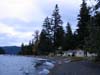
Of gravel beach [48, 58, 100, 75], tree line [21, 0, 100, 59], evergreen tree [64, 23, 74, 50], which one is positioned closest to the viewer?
gravel beach [48, 58, 100, 75]

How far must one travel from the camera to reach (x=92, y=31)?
4828 cm

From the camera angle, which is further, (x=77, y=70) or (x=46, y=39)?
(x=46, y=39)

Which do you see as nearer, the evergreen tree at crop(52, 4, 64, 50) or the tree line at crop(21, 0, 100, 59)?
the tree line at crop(21, 0, 100, 59)

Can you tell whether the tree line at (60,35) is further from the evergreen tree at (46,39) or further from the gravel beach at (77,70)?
the gravel beach at (77,70)

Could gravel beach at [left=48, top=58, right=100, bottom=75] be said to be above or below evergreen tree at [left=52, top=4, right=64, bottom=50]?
below

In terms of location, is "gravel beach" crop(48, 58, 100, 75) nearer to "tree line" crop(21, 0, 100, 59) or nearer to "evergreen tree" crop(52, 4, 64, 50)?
"tree line" crop(21, 0, 100, 59)

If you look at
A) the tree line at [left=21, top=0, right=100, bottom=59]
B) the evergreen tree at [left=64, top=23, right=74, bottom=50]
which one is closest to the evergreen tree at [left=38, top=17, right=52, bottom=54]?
the tree line at [left=21, top=0, right=100, bottom=59]

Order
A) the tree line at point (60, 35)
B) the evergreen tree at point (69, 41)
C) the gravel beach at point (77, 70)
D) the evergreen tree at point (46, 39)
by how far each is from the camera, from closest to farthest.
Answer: the gravel beach at point (77, 70) → the tree line at point (60, 35) → the evergreen tree at point (69, 41) → the evergreen tree at point (46, 39)

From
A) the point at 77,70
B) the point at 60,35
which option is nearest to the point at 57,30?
the point at 60,35

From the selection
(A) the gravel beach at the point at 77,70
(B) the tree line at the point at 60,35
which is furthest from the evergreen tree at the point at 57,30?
(A) the gravel beach at the point at 77,70

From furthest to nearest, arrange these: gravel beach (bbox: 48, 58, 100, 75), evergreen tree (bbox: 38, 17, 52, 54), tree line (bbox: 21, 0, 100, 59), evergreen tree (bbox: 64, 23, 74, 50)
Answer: evergreen tree (bbox: 38, 17, 52, 54) < evergreen tree (bbox: 64, 23, 74, 50) < tree line (bbox: 21, 0, 100, 59) < gravel beach (bbox: 48, 58, 100, 75)

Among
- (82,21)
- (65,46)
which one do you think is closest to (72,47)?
(65,46)

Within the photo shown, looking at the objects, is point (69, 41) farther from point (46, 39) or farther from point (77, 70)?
point (77, 70)

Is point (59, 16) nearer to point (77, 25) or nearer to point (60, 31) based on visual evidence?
point (60, 31)
